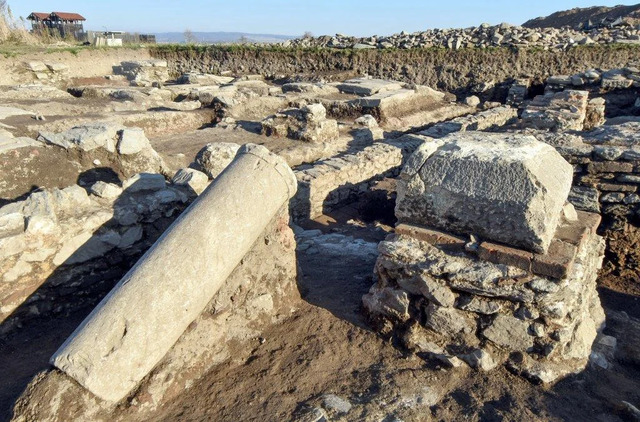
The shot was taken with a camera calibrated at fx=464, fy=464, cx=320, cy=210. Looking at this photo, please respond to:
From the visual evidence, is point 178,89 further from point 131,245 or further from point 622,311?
point 622,311

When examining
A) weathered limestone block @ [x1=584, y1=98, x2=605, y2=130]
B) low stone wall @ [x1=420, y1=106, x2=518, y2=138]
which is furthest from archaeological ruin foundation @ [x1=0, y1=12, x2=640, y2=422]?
weathered limestone block @ [x1=584, y1=98, x2=605, y2=130]

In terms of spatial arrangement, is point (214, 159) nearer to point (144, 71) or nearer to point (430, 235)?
point (430, 235)

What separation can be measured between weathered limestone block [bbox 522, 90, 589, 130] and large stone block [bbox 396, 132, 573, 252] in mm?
5209

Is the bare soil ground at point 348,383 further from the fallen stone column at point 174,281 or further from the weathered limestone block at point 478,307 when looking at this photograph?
the fallen stone column at point 174,281

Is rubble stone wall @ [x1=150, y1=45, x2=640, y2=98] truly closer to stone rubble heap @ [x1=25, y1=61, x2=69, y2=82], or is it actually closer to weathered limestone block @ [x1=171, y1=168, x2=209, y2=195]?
stone rubble heap @ [x1=25, y1=61, x2=69, y2=82]

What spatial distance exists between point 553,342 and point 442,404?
3.15 feet

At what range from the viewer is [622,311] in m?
4.93

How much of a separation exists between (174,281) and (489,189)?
7.66ft

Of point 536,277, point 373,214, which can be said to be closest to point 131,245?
point 536,277

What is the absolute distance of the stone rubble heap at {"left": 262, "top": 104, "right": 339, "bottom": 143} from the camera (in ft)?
31.0

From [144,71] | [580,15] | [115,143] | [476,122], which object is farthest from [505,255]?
[580,15]

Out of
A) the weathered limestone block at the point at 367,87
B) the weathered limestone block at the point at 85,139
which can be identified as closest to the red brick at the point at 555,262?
the weathered limestone block at the point at 85,139

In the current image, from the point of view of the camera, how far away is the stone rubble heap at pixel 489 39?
17.5 metres

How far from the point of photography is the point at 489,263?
344 cm
